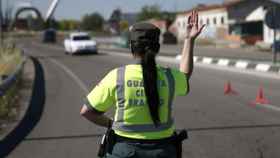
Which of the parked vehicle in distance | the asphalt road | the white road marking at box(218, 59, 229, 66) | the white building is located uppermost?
the asphalt road

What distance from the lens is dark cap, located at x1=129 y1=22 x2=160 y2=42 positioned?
11.0 ft

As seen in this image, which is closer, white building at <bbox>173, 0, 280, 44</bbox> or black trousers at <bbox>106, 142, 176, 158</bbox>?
black trousers at <bbox>106, 142, 176, 158</bbox>

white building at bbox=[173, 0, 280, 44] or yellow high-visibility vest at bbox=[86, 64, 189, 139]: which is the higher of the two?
yellow high-visibility vest at bbox=[86, 64, 189, 139]

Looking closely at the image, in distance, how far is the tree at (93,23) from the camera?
17450 centimetres

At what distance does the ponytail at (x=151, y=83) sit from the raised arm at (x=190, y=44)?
0.43 meters

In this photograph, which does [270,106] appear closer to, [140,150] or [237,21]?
[140,150]

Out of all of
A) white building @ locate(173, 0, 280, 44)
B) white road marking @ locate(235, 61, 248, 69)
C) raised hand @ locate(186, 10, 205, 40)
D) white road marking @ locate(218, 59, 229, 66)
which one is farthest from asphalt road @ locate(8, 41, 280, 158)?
white building @ locate(173, 0, 280, 44)

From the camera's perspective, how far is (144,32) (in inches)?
132

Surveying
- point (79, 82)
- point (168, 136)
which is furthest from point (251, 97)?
point (168, 136)

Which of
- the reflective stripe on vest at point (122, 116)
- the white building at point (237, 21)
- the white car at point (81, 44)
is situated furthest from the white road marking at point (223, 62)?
the white building at point (237, 21)

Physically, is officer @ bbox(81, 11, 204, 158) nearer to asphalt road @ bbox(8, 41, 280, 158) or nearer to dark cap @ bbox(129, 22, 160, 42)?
dark cap @ bbox(129, 22, 160, 42)

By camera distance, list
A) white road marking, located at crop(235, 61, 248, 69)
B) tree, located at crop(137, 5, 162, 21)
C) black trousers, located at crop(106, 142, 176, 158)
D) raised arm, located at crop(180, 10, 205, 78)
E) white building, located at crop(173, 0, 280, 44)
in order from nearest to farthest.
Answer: black trousers, located at crop(106, 142, 176, 158), raised arm, located at crop(180, 10, 205, 78), white road marking, located at crop(235, 61, 248, 69), white building, located at crop(173, 0, 280, 44), tree, located at crop(137, 5, 162, 21)

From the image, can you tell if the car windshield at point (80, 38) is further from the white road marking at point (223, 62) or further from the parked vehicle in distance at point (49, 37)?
the parked vehicle in distance at point (49, 37)

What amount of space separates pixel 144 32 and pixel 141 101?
391mm
